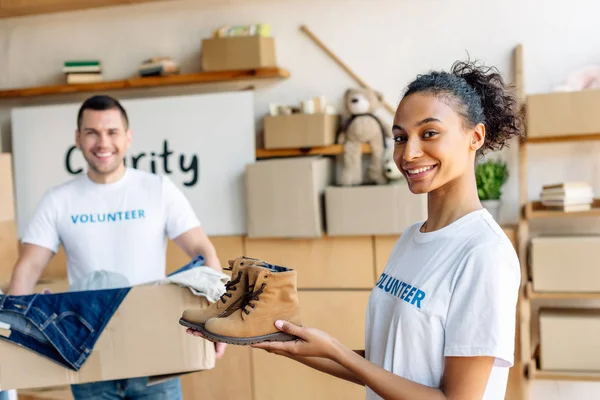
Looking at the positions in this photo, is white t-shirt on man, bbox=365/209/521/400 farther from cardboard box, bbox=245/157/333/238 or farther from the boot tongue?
cardboard box, bbox=245/157/333/238

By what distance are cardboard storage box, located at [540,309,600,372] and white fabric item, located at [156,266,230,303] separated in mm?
1593

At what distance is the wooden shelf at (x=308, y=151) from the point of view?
3307 millimetres

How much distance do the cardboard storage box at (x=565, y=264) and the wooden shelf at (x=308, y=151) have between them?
907 mm

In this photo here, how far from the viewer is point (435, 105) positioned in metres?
1.20

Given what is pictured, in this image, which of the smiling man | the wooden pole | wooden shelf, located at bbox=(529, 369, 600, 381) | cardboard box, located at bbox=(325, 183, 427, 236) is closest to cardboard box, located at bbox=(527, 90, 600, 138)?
cardboard box, located at bbox=(325, 183, 427, 236)

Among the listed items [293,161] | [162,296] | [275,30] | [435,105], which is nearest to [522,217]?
[293,161]

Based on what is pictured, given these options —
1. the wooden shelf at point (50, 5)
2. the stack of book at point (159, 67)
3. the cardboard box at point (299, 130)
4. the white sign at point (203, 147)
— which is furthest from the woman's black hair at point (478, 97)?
the wooden shelf at point (50, 5)

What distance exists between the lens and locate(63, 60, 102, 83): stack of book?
364 centimetres

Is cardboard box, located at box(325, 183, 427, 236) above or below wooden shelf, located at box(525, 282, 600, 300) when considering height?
above

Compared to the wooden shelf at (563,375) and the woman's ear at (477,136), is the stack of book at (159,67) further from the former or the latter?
the woman's ear at (477,136)

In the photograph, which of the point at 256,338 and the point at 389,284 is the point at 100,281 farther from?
the point at 389,284

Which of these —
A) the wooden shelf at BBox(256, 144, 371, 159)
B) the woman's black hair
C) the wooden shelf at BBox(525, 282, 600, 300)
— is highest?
the woman's black hair

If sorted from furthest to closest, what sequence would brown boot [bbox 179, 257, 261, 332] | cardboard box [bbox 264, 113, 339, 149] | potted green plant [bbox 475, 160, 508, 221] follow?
cardboard box [bbox 264, 113, 339, 149], potted green plant [bbox 475, 160, 508, 221], brown boot [bbox 179, 257, 261, 332]

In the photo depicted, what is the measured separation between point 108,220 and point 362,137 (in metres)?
1.40
